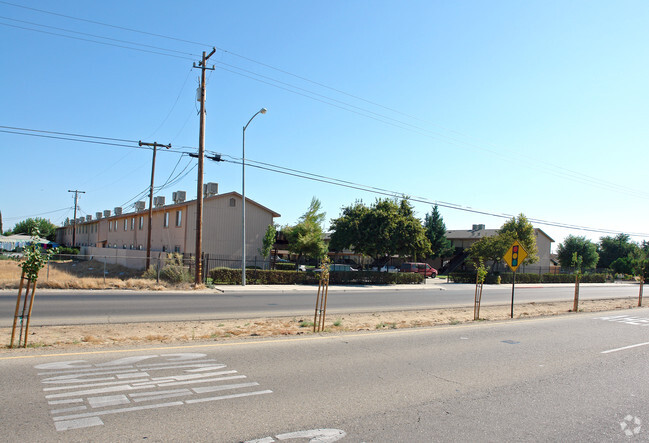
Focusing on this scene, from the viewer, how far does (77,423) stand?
448 cm

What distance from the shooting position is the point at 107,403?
508 centimetres

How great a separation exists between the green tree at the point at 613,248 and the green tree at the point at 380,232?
63960 millimetres

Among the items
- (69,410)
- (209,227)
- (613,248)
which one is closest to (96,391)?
(69,410)

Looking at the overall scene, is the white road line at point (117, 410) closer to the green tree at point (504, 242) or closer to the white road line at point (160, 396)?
the white road line at point (160, 396)

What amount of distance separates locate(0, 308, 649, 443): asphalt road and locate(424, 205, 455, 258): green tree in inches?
1974

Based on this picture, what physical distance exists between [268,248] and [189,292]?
15.2 metres

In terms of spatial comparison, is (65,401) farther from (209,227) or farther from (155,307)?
(209,227)

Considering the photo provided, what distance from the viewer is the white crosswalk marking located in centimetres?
488

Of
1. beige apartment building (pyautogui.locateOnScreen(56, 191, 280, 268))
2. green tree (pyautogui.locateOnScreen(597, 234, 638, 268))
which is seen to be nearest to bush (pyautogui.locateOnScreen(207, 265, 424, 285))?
beige apartment building (pyautogui.locateOnScreen(56, 191, 280, 268))

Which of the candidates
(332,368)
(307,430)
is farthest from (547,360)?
(307,430)

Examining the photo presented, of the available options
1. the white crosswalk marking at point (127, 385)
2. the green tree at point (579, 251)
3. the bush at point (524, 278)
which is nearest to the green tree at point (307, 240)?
the bush at point (524, 278)

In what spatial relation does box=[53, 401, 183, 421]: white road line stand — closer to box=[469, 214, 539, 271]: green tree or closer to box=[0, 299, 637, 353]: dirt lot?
box=[0, 299, 637, 353]: dirt lot

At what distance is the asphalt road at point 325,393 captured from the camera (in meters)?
4.54

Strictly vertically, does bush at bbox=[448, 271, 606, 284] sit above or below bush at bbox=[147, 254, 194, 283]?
below
